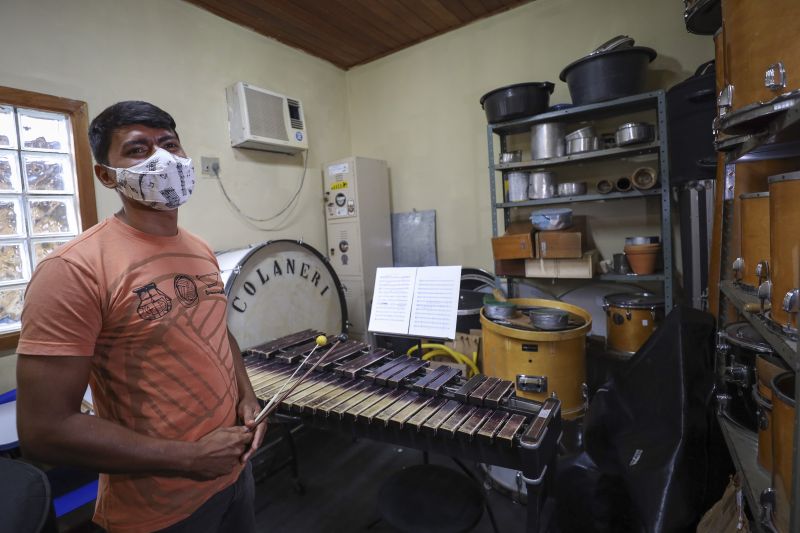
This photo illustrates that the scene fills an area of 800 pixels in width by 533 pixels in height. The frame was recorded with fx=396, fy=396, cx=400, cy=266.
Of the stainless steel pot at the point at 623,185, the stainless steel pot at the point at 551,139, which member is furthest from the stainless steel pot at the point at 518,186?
the stainless steel pot at the point at 623,185

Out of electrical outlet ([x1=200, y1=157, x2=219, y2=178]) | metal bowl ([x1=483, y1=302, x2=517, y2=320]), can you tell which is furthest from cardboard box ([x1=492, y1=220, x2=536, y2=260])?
electrical outlet ([x1=200, y1=157, x2=219, y2=178])

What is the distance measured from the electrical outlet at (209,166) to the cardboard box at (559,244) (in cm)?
250

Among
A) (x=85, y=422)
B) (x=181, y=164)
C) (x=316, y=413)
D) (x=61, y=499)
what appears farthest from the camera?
(x=61, y=499)

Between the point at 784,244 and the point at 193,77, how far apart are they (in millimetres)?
3508

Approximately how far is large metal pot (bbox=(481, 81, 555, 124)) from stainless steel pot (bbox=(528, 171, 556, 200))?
1.44 ft

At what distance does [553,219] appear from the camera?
2.74 m

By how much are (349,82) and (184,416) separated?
161 inches

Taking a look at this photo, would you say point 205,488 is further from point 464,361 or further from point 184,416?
point 464,361

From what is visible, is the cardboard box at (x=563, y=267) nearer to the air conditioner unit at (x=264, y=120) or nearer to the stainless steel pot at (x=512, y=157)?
the stainless steel pot at (x=512, y=157)

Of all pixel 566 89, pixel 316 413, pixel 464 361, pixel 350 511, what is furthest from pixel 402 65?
pixel 350 511

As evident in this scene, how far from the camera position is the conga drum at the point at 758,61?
0.93 m

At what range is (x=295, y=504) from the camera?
7.54ft

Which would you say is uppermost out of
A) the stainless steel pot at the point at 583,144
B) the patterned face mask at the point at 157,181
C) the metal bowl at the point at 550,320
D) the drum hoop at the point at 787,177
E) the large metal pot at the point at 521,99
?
the large metal pot at the point at 521,99

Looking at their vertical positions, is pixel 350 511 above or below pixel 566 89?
below
